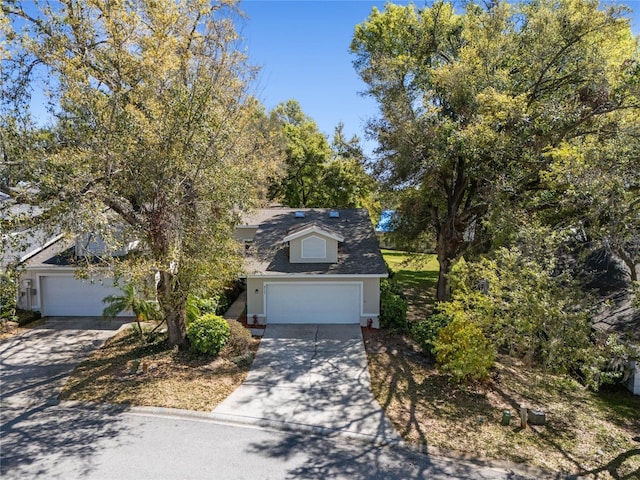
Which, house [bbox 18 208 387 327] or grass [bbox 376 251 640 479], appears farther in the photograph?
house [bbox 18 208 387 327]

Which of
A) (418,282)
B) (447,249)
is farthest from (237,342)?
(418,282)

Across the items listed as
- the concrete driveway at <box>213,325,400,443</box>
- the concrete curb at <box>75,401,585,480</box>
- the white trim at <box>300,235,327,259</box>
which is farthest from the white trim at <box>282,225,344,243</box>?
the concrete curb at <box>75,401,585,480</box>

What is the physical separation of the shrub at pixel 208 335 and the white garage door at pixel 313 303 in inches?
145

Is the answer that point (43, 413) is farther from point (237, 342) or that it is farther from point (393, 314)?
point (393, 314)

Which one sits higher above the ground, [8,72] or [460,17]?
[460,17]

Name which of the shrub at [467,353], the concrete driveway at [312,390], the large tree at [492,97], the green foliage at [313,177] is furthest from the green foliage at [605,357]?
the green foliage at [313,177]

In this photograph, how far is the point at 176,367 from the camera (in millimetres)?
12758

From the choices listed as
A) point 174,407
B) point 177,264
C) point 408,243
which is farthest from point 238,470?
point 408,243

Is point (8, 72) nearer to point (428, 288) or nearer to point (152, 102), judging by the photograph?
point (152, 102)

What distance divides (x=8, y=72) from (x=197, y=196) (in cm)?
585

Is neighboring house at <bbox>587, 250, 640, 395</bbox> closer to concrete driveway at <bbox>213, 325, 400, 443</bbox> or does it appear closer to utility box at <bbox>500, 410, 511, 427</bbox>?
utility box at <bbox>500, 410, 511, 427</bbox>

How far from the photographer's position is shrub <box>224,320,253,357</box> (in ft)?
46.0

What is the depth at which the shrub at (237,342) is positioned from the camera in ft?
46.0

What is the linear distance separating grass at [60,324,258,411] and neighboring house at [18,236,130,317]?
3897mm
